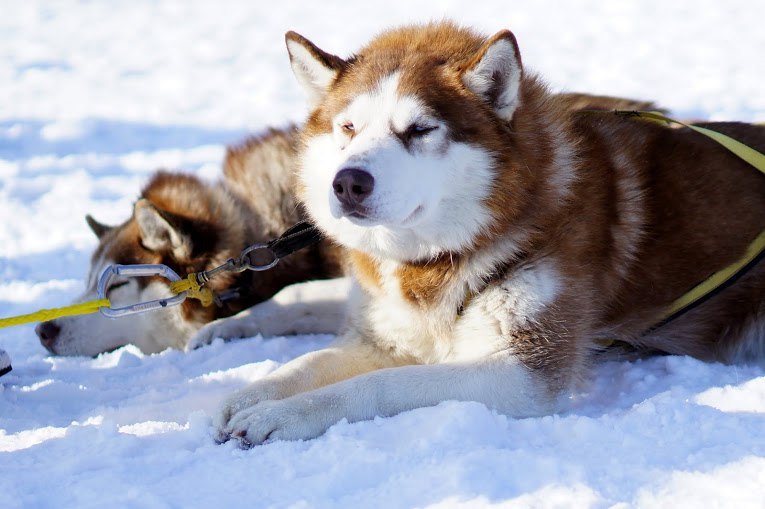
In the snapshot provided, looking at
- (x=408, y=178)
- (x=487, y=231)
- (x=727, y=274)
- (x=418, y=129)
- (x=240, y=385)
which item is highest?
(x=418, y=129)

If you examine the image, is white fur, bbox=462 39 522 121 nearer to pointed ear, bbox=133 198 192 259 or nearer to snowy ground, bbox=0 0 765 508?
snowy ground, bbox=0 0 765 508

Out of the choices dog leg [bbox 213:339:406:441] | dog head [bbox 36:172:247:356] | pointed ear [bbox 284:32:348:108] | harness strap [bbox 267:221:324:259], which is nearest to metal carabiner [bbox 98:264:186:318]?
dog head [bbox 36:172:247:356]

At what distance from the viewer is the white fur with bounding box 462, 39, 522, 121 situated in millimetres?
2578

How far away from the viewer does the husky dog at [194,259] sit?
379cm

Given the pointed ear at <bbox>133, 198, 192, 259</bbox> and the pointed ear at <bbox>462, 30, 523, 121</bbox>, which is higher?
the pointed ear at <bbox>462, 30, 523, 121</bbox>

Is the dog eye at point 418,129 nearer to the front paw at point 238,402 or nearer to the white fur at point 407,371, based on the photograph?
the white fur at point 407,371

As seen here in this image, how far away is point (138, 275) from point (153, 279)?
0.23 feet

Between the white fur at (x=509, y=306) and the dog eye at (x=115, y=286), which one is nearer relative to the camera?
the white fur at (x=509, y=306)

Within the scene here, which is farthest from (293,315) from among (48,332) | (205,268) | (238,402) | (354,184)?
(354,184)

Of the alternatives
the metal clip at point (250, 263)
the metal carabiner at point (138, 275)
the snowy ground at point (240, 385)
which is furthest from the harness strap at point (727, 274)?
the metal carabiner at point (138, 275)

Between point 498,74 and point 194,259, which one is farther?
point 194,259

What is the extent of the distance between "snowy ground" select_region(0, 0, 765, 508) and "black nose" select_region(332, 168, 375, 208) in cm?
66

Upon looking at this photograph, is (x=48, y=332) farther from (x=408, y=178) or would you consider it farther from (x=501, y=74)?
(x=501, y=74)

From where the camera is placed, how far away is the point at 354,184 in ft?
8.05
